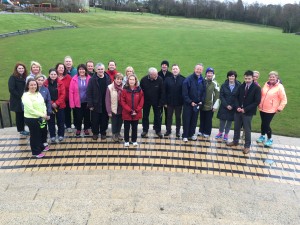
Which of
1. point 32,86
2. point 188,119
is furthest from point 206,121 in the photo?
point 32,86

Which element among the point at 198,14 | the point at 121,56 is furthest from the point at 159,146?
the point at 198,14

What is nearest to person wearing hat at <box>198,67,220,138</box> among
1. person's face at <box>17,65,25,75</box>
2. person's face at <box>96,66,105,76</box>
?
person's face at <box>96,66,105,76</box>

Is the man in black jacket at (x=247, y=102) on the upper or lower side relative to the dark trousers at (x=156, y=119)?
upper

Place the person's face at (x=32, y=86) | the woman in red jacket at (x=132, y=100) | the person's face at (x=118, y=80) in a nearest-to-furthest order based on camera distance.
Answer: the person's face at (x=32, y=86) → the woman in red jacket at (x=132, y=100) → the person's face at (x=118, y=80)

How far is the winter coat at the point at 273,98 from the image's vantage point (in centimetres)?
754

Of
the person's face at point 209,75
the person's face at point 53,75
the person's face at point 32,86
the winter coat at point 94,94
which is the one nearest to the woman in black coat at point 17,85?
Answer: the person's face at point 53,75

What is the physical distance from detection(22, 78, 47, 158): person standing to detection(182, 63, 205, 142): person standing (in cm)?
345

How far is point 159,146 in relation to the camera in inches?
304

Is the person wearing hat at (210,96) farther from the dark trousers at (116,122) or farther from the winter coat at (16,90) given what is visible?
the winter coat at (16,90)

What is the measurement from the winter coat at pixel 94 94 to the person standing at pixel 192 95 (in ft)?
6.60

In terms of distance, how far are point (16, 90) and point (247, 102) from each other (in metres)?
5.73

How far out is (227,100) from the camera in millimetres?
7766

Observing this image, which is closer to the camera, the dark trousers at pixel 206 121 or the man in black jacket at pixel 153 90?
the man in black jacket at pixel 153 90

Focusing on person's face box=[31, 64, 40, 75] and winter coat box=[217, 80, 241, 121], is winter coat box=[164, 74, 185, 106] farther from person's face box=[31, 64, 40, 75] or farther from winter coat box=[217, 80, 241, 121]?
person's face box=[31, 64, 40, 75]
